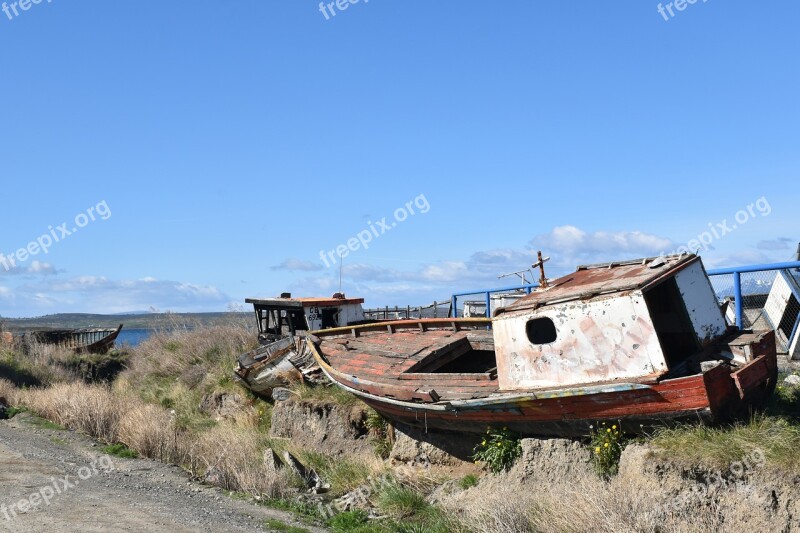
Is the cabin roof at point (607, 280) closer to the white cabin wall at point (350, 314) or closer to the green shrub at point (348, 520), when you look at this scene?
the green shrub at point (348, 520)

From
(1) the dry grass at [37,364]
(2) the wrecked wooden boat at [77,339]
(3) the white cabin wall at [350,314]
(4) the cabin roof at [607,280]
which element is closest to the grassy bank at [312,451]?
(1) the dry grass at [37,364]

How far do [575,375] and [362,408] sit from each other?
5.80 meters

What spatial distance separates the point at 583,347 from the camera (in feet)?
30.4

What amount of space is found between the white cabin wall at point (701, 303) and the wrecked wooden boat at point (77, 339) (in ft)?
96.4

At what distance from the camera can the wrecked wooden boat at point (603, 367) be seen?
848cm

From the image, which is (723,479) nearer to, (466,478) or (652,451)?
(652,451)

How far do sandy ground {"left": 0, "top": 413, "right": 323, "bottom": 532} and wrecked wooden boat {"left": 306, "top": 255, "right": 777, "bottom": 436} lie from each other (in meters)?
2.77

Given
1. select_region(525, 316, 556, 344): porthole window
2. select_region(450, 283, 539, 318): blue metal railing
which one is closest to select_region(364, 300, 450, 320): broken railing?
select_region(450, 283, 539, 318): blue metal railing

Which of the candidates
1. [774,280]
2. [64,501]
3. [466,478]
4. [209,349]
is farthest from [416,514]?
[209,349]

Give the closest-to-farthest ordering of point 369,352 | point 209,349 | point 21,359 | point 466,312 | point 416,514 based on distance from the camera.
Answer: point 416,514 < point 369,352 < point 466,312 < point 209,349 < point 21,359

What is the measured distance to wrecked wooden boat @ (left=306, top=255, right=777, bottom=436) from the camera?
8.48 meters

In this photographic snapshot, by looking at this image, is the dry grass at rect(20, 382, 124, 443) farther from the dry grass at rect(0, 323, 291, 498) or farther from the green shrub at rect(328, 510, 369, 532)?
the green shrub at rect(328, 510, 369, 532)

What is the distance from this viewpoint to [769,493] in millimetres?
7062

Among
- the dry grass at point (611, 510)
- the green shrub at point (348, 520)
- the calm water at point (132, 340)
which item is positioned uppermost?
the calm water at point (132, 340)
